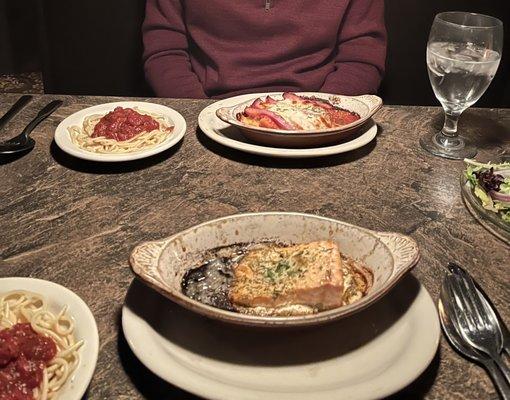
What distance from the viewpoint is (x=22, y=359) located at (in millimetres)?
778

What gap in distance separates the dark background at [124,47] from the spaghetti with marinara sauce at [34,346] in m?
2.30

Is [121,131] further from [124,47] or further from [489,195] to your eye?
[124,47]

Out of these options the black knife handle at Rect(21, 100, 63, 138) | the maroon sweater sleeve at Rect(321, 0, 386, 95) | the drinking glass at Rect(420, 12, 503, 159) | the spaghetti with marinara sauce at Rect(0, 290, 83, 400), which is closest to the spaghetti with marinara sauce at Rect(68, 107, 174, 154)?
the black knife handle at Rect(21, 100, 63, 138)

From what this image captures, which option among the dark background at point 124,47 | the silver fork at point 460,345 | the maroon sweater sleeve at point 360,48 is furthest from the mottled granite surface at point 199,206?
the dark background at point 124,47

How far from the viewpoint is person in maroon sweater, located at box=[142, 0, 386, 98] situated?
91.7 inches

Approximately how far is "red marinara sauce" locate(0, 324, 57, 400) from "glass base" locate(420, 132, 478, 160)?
1.18 metres

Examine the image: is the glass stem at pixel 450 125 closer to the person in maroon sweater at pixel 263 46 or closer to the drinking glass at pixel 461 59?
the drinking glass at pixel 461 59

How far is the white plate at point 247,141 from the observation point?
1.45 meters

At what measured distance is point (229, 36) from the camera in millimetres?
2375

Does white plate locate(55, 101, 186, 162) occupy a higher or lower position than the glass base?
higher

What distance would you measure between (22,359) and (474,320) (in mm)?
726

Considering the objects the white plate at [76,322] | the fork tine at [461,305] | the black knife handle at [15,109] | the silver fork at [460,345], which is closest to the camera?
the white plate at [76,322]

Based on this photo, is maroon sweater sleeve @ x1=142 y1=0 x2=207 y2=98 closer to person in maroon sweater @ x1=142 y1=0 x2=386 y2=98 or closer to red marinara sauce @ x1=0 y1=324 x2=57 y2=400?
person in maroon sweater @ x1=142 y1=0 x2=386 y2=98

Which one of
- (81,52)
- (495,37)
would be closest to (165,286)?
(495,37)
